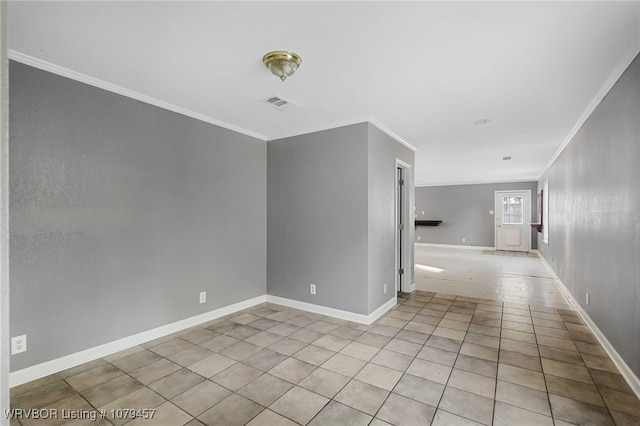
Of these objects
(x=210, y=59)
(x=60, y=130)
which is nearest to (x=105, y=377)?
(x=60, y=130)

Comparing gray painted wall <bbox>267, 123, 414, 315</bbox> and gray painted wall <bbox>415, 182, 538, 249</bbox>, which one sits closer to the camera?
gray painted wall <bbox>267, 123, 414, 315</bbox>

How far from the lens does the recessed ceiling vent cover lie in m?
2.90

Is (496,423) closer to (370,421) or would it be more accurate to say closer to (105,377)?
(370,421)

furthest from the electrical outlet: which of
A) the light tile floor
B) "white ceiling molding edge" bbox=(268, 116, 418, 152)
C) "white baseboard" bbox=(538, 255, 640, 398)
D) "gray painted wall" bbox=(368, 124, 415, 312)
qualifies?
"white baseboard" bbox=(538, 255, 640, 398)

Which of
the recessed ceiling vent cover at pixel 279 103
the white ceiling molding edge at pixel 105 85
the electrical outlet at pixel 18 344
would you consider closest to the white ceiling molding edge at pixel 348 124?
the recessed ceiling vent cover at pixel 279 103

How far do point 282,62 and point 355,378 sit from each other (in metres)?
2.43

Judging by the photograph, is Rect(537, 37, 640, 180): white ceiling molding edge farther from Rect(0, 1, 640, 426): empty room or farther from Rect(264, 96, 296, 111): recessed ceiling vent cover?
Rect(264, 96, 296, 111): recessed ceiling vent cover

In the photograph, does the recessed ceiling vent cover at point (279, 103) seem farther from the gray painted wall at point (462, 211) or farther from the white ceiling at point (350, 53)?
Answer: the gray painted wall at point (462, 211)

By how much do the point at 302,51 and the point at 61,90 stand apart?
1.98 m

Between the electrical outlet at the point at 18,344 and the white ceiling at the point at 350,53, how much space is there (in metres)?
2.03

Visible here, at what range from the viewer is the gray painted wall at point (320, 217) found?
11.3ft

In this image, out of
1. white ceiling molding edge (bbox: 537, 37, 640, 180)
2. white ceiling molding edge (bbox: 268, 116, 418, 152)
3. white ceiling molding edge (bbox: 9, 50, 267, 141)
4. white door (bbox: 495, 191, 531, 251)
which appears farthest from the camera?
white door (bbox: 495, 191, 531, 251)

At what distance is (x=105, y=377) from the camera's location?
2.24 meters

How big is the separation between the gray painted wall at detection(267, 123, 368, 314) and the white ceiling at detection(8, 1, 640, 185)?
1.47 ft
